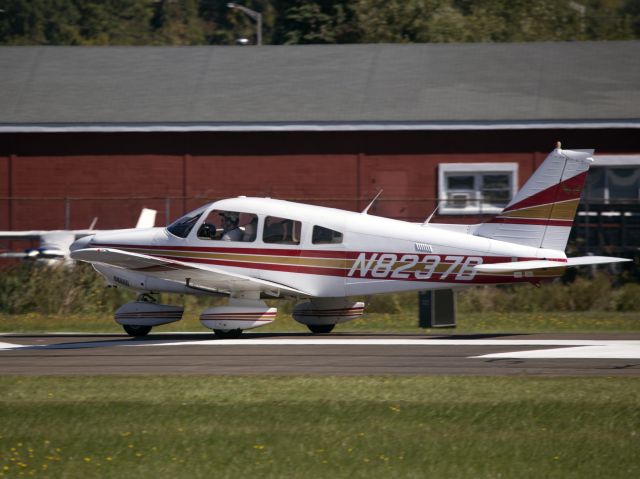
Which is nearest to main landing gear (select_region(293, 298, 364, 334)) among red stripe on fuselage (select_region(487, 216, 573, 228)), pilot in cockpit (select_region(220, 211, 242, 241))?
pilot in cockpit (select_region(220, 211, 242, 241))

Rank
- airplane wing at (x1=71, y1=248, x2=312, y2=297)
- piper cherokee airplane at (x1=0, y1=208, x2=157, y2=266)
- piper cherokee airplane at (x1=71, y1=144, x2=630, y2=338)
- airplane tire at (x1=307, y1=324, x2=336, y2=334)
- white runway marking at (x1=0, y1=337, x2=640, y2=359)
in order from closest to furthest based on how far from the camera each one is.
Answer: white runway marking at (x1=0, y1=337, x2=640, y2=359) → piper cherokee airplane at (x1=71, y1=144, x2=630, y2=338) → airplane wing at (x1=71, y1=248, x2=312, y2=297) → airplane tire at (x1=307, y1=324, x2=336, y2=334) → piper cherokee airplane at (x1=0, y1=208, x2=157, y2=266)

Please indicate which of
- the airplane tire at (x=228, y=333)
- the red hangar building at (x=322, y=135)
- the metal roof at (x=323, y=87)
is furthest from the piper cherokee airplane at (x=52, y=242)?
the airplane tire at (x=228, y=333)

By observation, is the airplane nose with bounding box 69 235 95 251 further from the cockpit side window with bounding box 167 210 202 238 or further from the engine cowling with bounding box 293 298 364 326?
the engine cowling with bounding box 293 298 364 326

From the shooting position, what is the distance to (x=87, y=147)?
1336 inches

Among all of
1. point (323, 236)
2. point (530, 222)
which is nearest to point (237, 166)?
point (323, 236)

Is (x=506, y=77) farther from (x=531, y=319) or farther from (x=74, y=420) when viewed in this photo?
(x=74, y=420)

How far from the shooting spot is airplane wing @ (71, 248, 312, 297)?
19266 millimetres

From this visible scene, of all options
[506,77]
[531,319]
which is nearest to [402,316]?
[531,319]

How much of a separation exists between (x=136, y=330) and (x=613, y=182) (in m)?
16.6

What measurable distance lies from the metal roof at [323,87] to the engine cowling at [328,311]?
12330 millimetres

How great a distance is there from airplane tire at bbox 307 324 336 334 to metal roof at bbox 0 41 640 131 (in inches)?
483

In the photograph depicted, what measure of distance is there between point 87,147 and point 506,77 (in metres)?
12.0

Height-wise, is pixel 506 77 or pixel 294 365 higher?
pixel 506 77

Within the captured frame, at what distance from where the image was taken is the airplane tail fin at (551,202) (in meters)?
19.0
